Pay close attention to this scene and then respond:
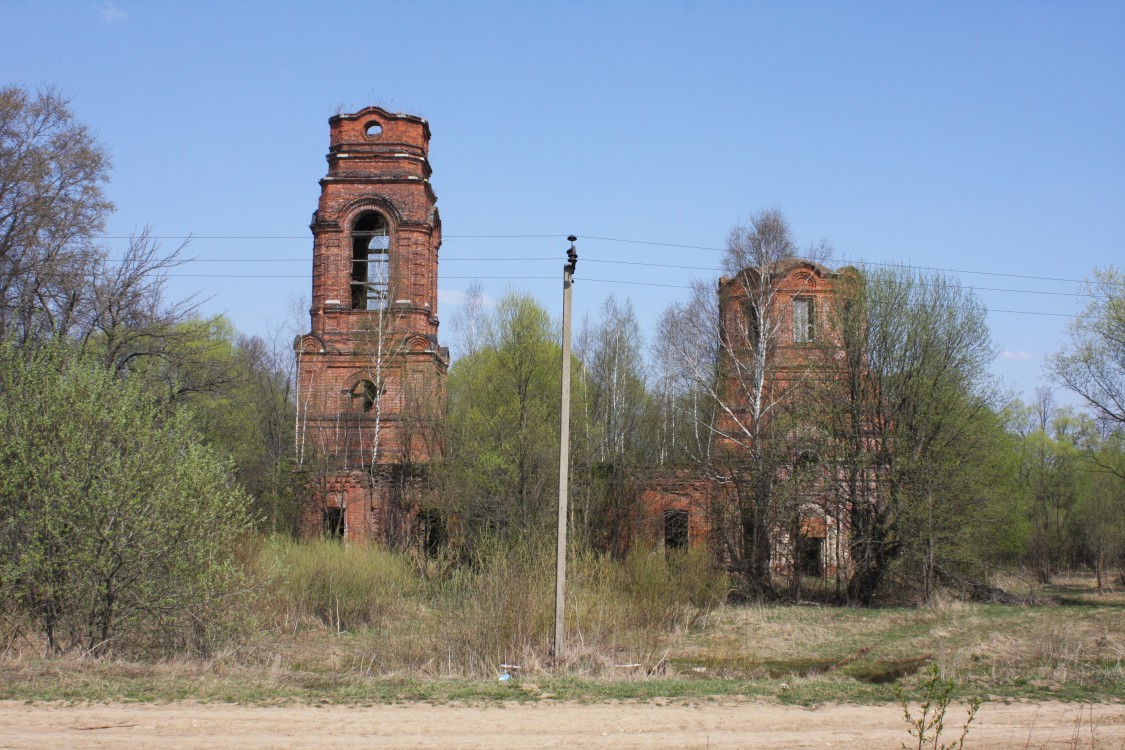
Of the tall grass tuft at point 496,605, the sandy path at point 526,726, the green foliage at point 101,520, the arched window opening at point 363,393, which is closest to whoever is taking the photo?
the sandy path at point 526,726

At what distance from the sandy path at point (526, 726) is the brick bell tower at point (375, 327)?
17.2 metres

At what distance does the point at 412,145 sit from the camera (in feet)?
93.4

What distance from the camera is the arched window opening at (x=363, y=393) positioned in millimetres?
28109

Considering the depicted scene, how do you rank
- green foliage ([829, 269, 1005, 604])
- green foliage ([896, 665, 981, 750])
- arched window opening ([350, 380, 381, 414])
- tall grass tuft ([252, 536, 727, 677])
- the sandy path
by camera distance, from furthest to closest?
arched window opening ([350, 380, 381, 414]) → green foliage ([829, 269, 1005, 604]) → tall grass tuft ([252, 536, 727, 677]) → the sandy path → green foliage ([896, 665, 981, 750])

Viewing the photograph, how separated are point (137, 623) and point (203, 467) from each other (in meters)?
2.39

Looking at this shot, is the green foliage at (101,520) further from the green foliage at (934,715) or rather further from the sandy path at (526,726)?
the green foliage at (934,715)

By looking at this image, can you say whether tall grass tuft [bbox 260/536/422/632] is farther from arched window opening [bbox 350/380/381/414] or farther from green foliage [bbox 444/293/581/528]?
arched window opening [bbox 350/380/381/414]

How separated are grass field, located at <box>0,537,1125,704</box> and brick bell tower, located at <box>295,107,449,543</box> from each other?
7525mm

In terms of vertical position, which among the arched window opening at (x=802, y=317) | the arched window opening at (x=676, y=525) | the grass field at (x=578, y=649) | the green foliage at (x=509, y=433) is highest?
the arched window opening at (x=802, y=317)

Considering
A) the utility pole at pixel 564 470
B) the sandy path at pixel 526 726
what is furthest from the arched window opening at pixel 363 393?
the sandy path at pixel 526 726

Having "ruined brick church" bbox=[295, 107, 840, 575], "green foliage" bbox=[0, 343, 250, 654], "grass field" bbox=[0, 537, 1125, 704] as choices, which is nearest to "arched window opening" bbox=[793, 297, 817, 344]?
"ruined brick church" bbox=[295, 107, 840, 575]

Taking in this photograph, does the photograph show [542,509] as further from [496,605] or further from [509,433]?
[496,605]

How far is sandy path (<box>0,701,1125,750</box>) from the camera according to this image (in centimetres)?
911

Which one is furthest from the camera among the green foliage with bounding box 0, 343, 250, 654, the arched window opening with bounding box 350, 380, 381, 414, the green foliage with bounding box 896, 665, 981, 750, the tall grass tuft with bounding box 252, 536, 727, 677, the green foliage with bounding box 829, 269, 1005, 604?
the arched window opening with bounding box 350, 380, 381, 414
